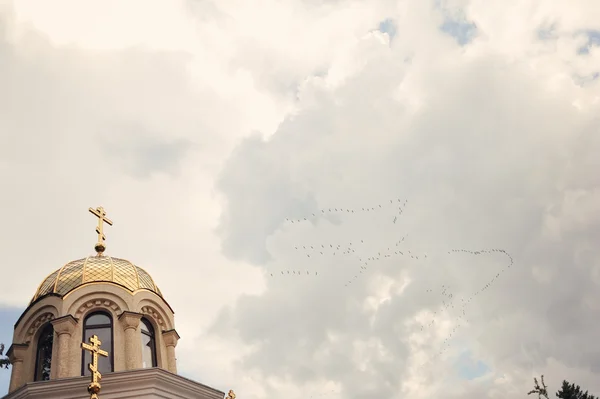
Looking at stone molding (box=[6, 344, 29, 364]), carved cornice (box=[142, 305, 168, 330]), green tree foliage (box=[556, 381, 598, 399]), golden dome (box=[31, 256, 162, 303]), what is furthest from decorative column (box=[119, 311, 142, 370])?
green tree foliage (box=[556, 381, 598, 399])

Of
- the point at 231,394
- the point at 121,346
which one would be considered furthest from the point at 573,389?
the point at 121,346

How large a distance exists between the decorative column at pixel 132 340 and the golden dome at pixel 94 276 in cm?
97

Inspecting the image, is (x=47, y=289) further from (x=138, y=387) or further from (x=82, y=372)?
(x=138, y=387)

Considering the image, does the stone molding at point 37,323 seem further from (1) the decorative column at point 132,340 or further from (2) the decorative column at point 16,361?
(1) the decorative column at point 132,340

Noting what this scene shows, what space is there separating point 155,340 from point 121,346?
1660 mm

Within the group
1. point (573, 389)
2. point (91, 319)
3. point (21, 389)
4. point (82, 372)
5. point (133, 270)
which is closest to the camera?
point (21, 389)

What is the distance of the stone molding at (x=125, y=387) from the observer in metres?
15.5

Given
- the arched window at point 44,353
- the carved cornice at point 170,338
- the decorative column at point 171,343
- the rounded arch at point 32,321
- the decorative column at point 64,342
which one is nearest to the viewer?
the decorative column at point 64,342

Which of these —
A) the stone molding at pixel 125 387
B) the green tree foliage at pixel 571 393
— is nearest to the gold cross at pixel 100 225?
the stone molding at pixel 125 387

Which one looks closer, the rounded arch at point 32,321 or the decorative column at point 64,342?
the decorative column at point 64,342

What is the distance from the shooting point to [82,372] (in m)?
17.2

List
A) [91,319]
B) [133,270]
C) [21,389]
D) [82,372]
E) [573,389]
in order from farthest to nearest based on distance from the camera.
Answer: [573,389], [133,270], [91,319], [82,372], [21,389]

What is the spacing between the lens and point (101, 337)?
1814 centimetres

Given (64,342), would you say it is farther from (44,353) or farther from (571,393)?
(571,393)
